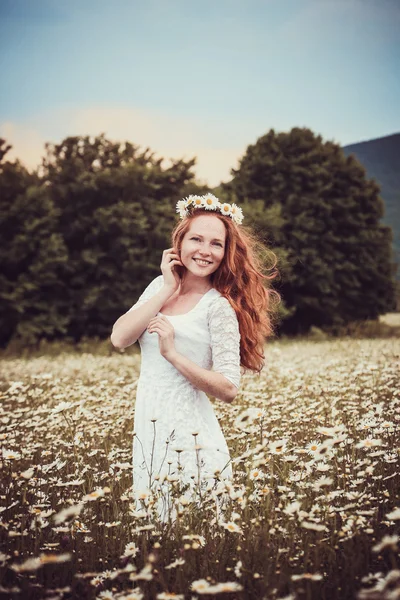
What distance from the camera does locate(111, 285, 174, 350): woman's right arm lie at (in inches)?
129

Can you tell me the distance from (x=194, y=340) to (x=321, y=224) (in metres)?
24.9

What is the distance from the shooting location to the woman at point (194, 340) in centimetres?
313

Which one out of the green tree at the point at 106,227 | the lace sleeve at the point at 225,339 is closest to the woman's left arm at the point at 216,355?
the lace sleeve at the point at 225,339

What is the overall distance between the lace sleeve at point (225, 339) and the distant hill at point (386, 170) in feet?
93.8

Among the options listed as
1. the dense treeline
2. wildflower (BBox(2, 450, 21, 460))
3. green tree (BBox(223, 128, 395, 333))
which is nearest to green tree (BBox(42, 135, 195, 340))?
the dense treeline

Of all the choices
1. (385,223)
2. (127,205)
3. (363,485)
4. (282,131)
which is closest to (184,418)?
(363,485)

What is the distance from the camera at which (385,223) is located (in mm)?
30703

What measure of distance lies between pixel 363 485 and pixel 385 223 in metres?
29.5

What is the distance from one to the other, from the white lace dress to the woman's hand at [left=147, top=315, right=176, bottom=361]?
175 millimetres

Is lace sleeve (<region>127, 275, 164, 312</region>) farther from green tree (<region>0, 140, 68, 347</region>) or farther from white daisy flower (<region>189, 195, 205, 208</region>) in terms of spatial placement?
green tree (<region>0, 140, 68, 347</region>)

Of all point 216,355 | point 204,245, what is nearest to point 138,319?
point 216,355

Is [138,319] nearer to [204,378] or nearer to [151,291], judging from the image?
[151,291]

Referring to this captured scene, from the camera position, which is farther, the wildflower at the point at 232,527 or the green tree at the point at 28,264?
the green tree at the point at 28,264

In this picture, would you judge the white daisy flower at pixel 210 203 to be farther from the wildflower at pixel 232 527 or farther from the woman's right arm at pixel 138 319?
the wildflower at pixel 232 527
